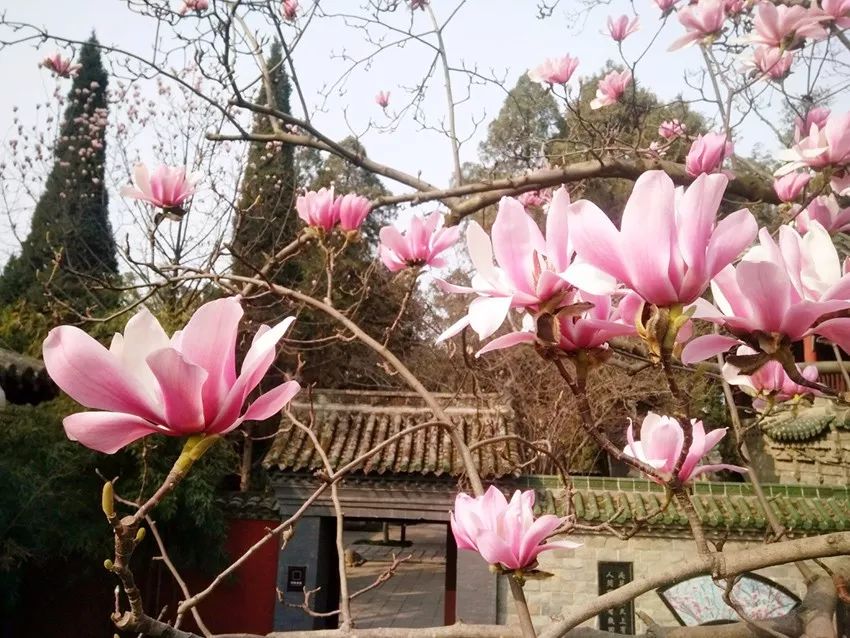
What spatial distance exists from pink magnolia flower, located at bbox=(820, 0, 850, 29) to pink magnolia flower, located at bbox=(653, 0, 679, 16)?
94 centimetres

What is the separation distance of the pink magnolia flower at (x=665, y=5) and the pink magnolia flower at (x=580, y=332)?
2.13 metres

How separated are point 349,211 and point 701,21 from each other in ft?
3.32

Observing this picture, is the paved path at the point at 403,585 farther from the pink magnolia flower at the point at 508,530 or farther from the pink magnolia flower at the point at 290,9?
the pink magnolia flower at the point at 508,530

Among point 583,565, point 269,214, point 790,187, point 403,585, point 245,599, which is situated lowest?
point 403,585

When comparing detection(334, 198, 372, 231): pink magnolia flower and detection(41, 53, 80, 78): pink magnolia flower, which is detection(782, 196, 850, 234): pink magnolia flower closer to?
detection(334, 198, 372, 231): pink magnolia flower

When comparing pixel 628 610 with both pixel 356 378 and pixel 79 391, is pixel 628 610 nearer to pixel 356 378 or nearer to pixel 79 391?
pixel 79 391

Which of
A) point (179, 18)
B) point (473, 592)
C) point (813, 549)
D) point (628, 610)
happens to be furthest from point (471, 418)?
point (813, 549)

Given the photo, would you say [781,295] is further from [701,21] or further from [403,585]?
[403,585]

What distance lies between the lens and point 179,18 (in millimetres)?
2492

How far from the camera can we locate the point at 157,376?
520 mm

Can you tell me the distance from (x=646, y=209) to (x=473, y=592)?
541cm

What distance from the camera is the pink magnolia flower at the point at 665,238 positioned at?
0.50 metres

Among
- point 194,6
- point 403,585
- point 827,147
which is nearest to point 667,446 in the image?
point 827,147

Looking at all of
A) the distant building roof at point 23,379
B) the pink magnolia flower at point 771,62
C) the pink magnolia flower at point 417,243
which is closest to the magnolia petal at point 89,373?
the pink magnolia flower at point 417,243
